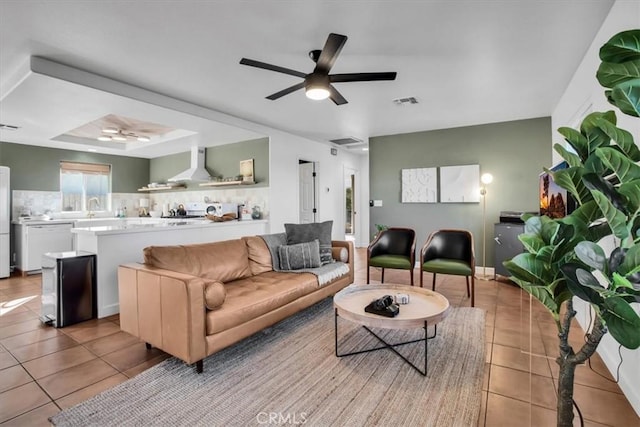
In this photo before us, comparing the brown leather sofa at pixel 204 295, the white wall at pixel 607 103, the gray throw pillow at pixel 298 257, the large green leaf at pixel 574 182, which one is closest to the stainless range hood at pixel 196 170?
the brown leather sofa at pixel 204 295

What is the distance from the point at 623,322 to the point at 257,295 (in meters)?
2.21

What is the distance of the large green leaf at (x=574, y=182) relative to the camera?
1.31m

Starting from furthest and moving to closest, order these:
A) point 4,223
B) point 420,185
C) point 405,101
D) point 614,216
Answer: point 420,185, point 4,223, point 405,101, point 614,216

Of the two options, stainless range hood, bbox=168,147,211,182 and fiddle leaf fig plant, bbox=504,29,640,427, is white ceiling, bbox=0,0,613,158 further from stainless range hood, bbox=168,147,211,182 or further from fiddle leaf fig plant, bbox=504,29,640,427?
stainless range hood, bbox=168,147,211,182

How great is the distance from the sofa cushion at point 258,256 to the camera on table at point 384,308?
4.71ft

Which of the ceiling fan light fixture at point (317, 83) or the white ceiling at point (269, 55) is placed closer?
the white ceiling at point (269, 55)

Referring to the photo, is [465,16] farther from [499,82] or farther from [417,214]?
[417,214]

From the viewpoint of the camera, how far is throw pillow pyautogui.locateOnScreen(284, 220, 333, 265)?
374 centimetres

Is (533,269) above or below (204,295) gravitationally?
above

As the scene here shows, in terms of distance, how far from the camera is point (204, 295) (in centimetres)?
216

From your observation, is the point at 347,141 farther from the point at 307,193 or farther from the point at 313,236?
the point at 313,236

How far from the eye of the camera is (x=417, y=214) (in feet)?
19.5

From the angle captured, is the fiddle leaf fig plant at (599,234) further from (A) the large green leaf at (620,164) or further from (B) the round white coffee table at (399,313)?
(B) the round white coffee table at (399,313)

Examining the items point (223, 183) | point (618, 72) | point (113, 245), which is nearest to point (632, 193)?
point (618, 72)
